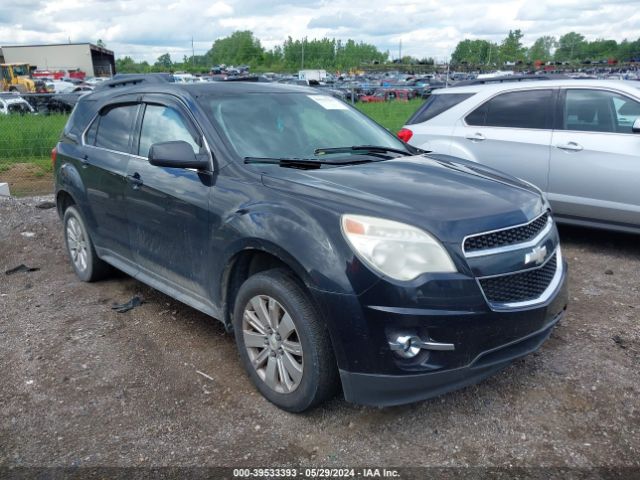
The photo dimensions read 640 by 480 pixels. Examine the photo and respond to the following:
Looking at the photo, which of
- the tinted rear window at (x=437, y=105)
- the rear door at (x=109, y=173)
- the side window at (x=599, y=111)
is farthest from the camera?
the tinted rear window at (x=437, y=105)

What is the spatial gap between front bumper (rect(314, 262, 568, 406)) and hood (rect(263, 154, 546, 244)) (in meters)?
0.32

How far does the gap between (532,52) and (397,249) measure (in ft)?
244

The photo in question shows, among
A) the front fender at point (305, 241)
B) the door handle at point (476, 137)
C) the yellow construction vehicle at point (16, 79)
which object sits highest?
the front fender at point (305, 241)

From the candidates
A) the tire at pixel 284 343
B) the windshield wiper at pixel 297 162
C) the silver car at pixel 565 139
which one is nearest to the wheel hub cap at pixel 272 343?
the tire at pixel 284 343

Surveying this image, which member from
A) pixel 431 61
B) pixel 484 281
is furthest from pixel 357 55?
pixel 484 281

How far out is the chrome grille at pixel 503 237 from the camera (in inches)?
114

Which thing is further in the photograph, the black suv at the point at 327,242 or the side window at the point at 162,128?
the side window at the point at 162,128

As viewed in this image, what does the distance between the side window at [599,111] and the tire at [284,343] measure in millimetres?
4302

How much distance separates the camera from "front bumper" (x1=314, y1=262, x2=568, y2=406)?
109 inches

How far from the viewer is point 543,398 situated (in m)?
3.41

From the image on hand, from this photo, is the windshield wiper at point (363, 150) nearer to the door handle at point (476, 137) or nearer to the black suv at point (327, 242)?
the black suv at point (327, 242)

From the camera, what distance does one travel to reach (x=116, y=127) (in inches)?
190

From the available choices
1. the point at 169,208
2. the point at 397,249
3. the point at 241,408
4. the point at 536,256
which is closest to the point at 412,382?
the point at 397,249

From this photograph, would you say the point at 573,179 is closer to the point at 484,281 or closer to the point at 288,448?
the point at 484,281
